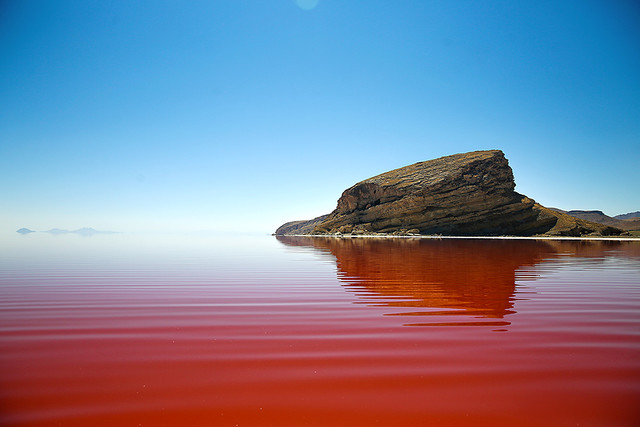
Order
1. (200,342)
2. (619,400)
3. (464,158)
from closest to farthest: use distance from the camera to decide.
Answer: (619,400), (200,342), (464,158)

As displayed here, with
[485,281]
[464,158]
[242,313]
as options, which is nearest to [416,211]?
[464,158]

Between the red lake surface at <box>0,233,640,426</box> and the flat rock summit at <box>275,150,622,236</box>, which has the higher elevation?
the flat rock summit at <box>275,150,622,236</box>

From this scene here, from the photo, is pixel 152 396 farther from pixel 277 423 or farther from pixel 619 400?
pixel 619 400

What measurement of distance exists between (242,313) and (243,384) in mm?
3079

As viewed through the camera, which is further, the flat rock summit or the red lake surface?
the flat rock summit

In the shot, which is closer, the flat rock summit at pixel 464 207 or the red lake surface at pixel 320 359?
the red lake surface at pixel 320 359

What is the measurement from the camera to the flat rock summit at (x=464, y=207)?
7038 cm

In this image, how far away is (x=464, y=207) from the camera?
73.1 metres

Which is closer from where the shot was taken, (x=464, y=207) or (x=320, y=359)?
(x=320, y=359)

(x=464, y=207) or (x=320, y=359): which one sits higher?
(x=464, y=207)

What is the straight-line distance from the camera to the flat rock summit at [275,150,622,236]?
7038 cm

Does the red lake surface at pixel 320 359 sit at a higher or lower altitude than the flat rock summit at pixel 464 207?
lower

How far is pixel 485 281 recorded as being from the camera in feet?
33.9

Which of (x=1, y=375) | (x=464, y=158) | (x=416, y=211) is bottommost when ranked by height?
(x=1, y=375)
